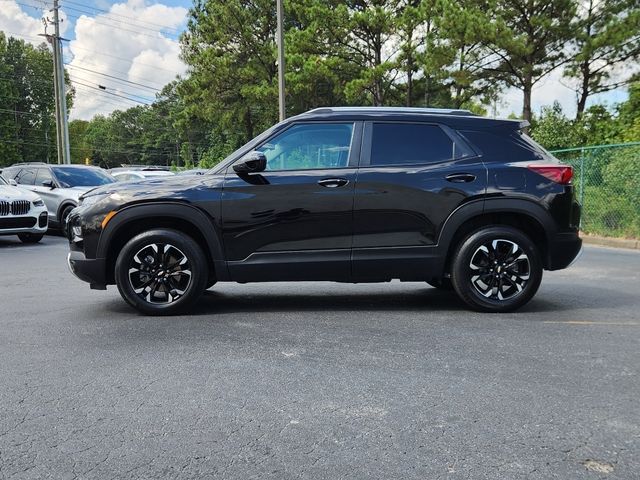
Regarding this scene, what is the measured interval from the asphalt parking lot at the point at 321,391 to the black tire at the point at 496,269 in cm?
17

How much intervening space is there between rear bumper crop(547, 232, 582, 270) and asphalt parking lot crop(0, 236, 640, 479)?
1.65 feet

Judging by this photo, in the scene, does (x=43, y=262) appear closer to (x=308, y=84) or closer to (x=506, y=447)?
(x=506, y=447)

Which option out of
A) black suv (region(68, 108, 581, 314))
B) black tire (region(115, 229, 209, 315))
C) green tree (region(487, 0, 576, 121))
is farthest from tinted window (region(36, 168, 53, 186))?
green tree (region(487, 0, 576, 121))

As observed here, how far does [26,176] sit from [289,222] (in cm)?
1259

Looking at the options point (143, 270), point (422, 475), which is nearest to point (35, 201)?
point (143, 270)

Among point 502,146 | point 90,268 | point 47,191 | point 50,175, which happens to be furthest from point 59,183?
point 502,146

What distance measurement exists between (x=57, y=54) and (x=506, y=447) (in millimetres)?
34381

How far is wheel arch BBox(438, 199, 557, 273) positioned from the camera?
17.9 feet

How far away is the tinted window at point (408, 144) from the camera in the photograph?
5543 millimetres

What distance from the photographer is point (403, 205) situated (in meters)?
5.43

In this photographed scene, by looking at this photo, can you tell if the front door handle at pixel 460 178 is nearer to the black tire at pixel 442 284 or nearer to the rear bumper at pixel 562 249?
the rear bumper at pixel 562 249

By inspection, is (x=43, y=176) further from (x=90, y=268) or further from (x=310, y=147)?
(x=310, y=147)

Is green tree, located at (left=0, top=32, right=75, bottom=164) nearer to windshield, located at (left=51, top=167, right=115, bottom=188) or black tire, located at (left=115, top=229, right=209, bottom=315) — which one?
windshield, located at (left=51, top=167, right=115, bottom=188)

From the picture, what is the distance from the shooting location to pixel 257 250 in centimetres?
541
